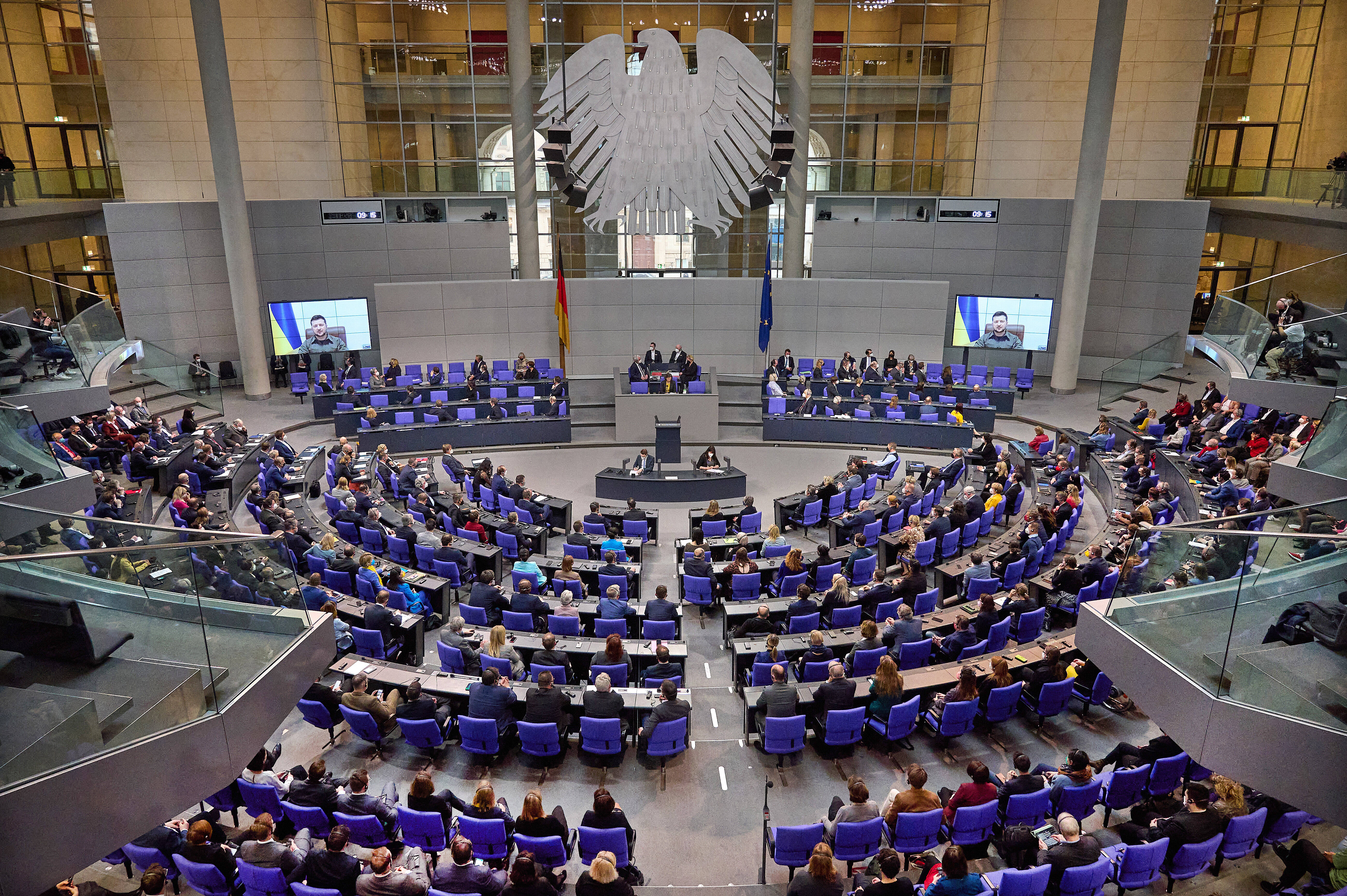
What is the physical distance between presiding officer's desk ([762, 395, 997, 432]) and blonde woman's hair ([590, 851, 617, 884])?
14.0 meters

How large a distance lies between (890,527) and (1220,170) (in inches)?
696

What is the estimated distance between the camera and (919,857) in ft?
23.0

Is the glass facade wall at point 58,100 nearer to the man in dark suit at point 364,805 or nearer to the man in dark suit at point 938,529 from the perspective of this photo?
the man in dark suit at point 364,805

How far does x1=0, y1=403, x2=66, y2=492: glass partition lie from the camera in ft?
30.7

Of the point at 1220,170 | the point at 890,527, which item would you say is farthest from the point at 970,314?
the point at 890,527

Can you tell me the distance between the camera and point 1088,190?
21.2m

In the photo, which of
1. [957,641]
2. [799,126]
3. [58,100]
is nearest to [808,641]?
[957,641]

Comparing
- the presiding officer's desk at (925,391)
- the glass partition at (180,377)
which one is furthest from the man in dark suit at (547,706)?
the glass partition at (180,377)

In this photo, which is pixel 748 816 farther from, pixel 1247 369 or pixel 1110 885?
pixel 1247 369

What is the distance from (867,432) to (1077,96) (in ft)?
41.2

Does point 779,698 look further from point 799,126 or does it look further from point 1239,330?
point 799,126

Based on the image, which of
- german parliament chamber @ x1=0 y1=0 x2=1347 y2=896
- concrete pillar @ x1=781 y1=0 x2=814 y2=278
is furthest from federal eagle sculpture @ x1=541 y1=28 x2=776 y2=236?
concrete pillar @ x1=781 y1=0 x2=814 y2=278

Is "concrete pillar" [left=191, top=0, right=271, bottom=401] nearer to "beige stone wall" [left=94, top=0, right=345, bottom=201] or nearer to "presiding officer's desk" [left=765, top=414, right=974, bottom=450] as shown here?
"beige stone wall" [left=94, top=0, right=345, bottom=201]

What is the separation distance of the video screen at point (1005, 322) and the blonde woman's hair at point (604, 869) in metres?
20.5
